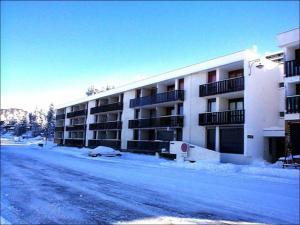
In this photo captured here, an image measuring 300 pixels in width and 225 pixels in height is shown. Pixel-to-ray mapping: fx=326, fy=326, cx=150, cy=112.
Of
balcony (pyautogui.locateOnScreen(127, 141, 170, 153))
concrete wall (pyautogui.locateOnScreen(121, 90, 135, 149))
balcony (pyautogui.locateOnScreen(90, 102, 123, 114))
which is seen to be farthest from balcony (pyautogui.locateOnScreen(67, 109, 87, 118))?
balcony (pyautogui.locateOnScreen(127, 141, 170, 153))

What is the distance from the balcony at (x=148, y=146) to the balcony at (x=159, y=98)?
4.46 m

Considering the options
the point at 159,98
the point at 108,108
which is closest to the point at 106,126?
the point at 108,108

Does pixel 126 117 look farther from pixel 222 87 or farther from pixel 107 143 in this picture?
pixel 222 87

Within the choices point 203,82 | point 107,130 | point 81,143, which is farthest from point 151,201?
point 81,143

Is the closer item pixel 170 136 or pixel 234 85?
pixel 234 85

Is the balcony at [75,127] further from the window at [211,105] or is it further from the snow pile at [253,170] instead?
the snow pile at [253,170]

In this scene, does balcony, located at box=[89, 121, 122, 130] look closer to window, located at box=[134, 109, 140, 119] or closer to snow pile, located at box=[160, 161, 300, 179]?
window, located at box=[134, 109, 140, 119]

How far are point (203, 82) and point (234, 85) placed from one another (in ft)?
14.5

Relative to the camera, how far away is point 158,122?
34969mm

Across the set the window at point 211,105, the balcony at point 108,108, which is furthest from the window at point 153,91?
the window at point 211,105

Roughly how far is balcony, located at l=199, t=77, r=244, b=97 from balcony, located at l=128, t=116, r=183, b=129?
3710 millimetres

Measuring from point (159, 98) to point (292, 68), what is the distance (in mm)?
15452

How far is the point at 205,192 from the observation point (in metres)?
11.5

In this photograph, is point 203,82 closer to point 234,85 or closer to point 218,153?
point 234,85
